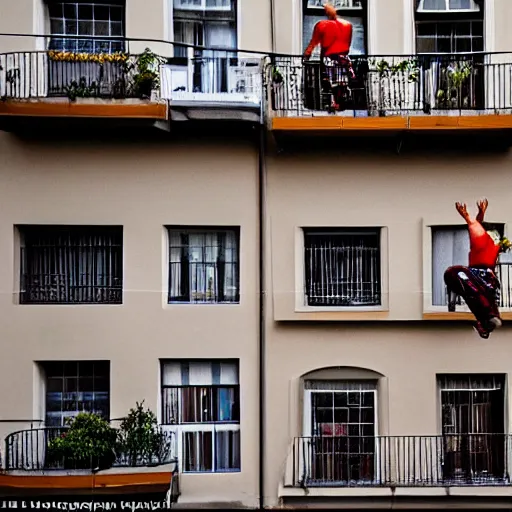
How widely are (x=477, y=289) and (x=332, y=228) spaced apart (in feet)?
8.56

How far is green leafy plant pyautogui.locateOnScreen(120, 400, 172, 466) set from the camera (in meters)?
14.0

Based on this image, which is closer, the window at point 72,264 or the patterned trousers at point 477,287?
the patterned trousers at point 477,287

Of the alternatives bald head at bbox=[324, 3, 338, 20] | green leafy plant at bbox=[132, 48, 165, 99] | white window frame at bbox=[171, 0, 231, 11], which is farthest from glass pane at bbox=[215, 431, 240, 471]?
white window frame at bbox=[171, 0, 231, 11]

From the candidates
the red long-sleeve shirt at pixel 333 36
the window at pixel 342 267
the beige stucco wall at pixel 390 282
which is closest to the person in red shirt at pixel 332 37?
the red long-sleeve shirt at pixel 333 36

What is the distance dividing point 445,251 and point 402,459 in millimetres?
3345

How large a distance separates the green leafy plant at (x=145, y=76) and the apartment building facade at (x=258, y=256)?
22 centimetres

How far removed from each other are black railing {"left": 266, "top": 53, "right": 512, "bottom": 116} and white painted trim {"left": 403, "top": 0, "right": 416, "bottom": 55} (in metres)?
0.29

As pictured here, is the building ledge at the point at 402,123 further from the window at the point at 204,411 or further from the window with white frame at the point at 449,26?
the window at the point at 204,411

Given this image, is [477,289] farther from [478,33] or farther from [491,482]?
[478,33]

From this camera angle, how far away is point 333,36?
1430cm

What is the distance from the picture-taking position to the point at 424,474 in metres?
14.4

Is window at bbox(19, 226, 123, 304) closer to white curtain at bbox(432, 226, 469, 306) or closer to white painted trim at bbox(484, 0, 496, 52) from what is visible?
white curtain at bbox(432, 226, 469, 306)

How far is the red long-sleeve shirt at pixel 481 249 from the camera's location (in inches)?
532

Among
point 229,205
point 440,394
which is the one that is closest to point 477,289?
point 440,394
